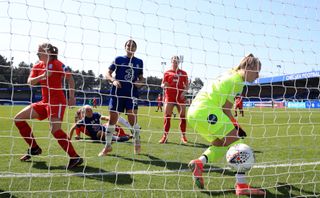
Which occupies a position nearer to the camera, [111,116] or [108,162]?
[108,162]

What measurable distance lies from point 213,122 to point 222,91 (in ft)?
1.20

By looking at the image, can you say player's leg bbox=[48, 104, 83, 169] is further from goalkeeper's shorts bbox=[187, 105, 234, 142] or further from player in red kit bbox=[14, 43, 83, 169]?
goalkeeper's shorts bbox=[187, 105, 234, 142]

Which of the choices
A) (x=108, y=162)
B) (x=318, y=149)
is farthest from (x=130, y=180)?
(x=318, y=149)

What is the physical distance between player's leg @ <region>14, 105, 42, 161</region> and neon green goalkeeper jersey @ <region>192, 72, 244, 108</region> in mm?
2204

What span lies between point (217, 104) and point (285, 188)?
1167 mm

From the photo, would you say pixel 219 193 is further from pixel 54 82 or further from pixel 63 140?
pixel 54 82

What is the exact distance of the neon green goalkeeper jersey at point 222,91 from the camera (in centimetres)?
377

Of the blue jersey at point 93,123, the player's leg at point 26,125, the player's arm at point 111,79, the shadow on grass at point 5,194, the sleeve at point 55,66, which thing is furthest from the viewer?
the blue jersey at point 93,123

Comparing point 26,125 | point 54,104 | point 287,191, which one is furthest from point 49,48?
point 287,191

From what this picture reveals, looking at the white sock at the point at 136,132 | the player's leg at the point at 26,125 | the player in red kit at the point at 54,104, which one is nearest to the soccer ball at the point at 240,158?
the player in red kit at the point at 54,104

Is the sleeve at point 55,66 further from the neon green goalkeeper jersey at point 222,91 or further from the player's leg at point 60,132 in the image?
the neon green goalkeeper jersey at point 222,91

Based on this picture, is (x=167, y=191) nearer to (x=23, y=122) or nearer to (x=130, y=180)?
(x=130, y=180)

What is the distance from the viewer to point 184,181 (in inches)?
151

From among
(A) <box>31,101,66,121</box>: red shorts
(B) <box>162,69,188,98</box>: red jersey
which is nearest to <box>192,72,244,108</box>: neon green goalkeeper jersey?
(A) <box>31,101,66,121</box>: red shorts
